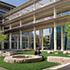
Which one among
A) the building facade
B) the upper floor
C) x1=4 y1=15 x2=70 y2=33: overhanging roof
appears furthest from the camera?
the building facade

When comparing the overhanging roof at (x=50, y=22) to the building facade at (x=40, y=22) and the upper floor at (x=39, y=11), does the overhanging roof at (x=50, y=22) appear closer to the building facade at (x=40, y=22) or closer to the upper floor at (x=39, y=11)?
the building facade at (x=40, y=22)

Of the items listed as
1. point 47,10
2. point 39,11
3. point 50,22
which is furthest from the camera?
point 39,11

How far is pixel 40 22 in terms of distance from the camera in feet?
150

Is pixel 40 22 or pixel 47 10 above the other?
pixel 47 10

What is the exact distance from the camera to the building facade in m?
41.1

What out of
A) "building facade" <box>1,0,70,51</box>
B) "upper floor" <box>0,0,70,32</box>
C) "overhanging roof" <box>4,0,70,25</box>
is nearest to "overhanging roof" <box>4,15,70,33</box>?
"building facade" <box>1,0,70,51</box>

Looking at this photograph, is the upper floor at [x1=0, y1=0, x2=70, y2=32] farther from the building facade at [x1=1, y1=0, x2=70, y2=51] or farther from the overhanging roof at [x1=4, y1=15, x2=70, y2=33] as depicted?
the overhanging roof at [x1=4, y1=15, x2=70, y2=33]

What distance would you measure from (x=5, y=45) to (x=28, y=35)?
8980 millimetres

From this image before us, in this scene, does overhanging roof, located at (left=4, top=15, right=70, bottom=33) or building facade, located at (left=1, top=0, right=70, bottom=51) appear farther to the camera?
building facade, located at (left=1, top=0, right=70, bottom=51)

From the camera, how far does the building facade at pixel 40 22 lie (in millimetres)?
41094

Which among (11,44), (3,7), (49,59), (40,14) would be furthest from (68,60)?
(3,7)

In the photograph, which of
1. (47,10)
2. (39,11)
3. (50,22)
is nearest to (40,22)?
(39,11)

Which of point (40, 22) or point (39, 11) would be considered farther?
point (39, 11)

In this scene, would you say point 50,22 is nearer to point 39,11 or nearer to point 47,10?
point 47,10
